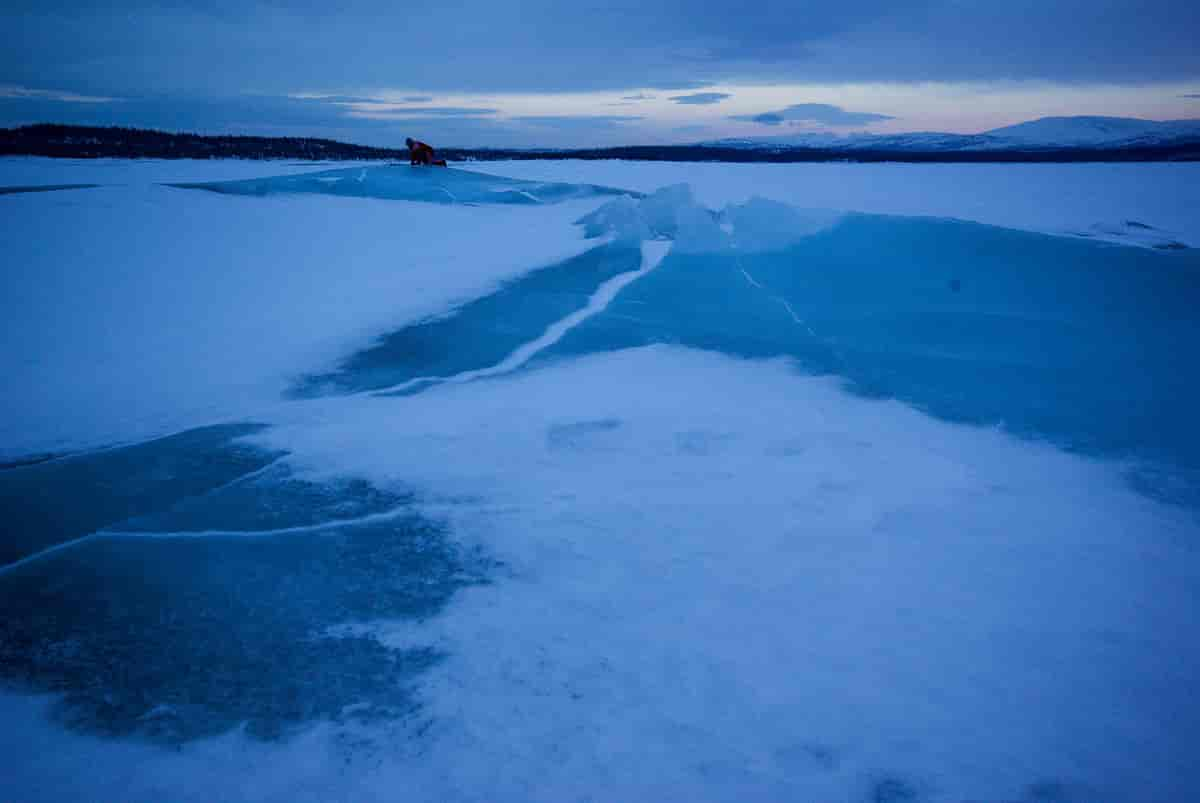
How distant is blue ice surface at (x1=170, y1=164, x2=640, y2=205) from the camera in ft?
28.3

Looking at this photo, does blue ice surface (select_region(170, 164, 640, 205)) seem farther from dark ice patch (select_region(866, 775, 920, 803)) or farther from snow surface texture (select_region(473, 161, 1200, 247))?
dark ice patch (select_region(866, 775, 920, 803))

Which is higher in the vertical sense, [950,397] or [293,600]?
[950,397]

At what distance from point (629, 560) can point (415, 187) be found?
27.4 feet

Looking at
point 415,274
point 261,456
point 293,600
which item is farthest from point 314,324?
point 293,600

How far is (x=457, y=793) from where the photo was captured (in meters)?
1.29

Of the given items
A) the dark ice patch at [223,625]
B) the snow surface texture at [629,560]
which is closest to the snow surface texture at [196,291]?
the snow surface texture at [629,560]

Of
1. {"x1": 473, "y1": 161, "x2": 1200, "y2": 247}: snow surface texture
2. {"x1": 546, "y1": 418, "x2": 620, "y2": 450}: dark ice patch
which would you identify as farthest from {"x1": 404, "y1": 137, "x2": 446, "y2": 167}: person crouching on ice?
{"x1": 546, "y1": 418, "x2": 620, "y2": 450}: dark ice patch

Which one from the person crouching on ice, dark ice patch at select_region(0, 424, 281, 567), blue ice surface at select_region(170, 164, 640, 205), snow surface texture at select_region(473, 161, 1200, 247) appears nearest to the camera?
dark ice patch at select_region(0, 424, 281, 567)

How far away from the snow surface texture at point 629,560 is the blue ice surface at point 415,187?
5.01 meters

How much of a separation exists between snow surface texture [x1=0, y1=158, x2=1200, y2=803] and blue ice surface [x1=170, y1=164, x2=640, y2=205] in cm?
501

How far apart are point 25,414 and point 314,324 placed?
61.4 inches

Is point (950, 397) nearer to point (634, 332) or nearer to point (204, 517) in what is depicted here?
point (634, 332)

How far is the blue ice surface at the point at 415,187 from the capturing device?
8.63m

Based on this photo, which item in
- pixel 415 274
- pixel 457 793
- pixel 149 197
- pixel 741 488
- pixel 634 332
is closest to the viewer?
pixel 457 793
